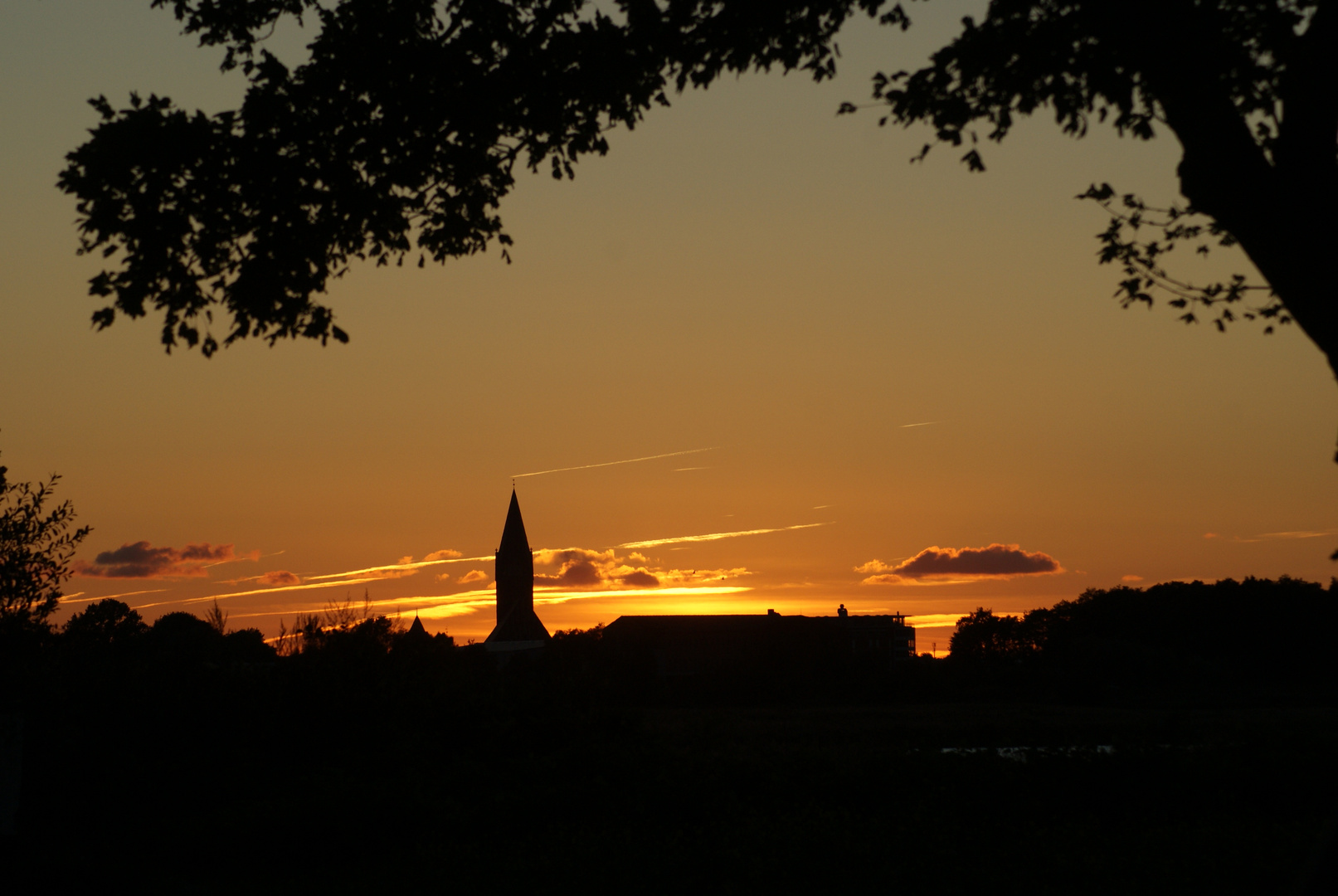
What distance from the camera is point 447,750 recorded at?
18.7m

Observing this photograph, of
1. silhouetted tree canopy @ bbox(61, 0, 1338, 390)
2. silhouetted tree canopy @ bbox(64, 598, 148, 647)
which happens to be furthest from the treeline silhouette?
silhouetted tree canopy @ bbox(61, 0, 1338, 390)

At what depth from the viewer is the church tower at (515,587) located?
135 metres

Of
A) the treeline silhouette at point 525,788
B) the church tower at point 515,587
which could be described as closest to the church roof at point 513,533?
the church tower at point 515,587

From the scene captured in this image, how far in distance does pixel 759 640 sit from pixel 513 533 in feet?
238

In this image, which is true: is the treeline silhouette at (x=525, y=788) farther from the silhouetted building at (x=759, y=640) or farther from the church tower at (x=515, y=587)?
the church tower at (x=515, y=587)

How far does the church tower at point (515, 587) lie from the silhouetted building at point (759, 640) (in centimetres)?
3357

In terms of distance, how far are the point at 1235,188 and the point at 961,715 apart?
51176 millimetres

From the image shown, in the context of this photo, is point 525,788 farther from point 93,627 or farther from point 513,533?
point 513,533

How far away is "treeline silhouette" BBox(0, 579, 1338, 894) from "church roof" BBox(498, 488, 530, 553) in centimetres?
11364

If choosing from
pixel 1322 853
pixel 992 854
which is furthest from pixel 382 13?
pixel 992 854

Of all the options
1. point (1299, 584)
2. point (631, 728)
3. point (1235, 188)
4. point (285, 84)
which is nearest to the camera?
point (1235, 188)

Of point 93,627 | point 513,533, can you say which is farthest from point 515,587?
point 93,627

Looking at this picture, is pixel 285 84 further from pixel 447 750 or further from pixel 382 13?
pixel 447 750

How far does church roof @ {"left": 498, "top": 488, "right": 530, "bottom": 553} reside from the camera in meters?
137
